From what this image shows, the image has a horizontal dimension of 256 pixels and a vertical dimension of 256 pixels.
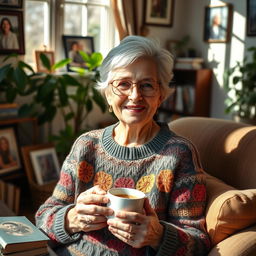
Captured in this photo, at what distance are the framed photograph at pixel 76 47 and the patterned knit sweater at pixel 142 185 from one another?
2.29 meters

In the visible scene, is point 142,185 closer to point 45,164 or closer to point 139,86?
point 139,86

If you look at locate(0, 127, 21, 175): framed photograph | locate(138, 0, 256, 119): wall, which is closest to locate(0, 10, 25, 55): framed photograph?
locate(0, 127, 21, 175): framed photograph

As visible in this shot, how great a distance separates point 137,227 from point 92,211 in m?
0.14

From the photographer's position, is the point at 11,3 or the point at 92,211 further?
the point at 11,3

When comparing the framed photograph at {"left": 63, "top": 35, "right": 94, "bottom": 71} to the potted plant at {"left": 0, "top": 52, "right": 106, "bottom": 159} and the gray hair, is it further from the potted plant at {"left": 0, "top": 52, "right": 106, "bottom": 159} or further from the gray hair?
the gray hair

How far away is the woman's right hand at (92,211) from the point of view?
3.78 feet

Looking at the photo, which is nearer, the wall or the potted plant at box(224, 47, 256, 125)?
the potted plant at box(224, 47, 256, 125)

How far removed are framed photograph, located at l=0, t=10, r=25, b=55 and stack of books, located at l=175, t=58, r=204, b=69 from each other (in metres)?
1.61

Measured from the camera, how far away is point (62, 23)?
3.57 m

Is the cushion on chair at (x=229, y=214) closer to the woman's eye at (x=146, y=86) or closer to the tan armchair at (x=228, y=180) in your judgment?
the tan armchair at (x=228, y=180)

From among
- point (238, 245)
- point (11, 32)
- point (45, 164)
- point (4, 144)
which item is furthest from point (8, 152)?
point (238, 245)

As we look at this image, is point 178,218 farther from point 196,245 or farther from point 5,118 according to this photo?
point 5,118

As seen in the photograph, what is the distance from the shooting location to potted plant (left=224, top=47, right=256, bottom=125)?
3.28m

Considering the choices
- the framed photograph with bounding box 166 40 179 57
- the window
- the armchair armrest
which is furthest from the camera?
the framed photograph with bounding box 166 40 179 57
